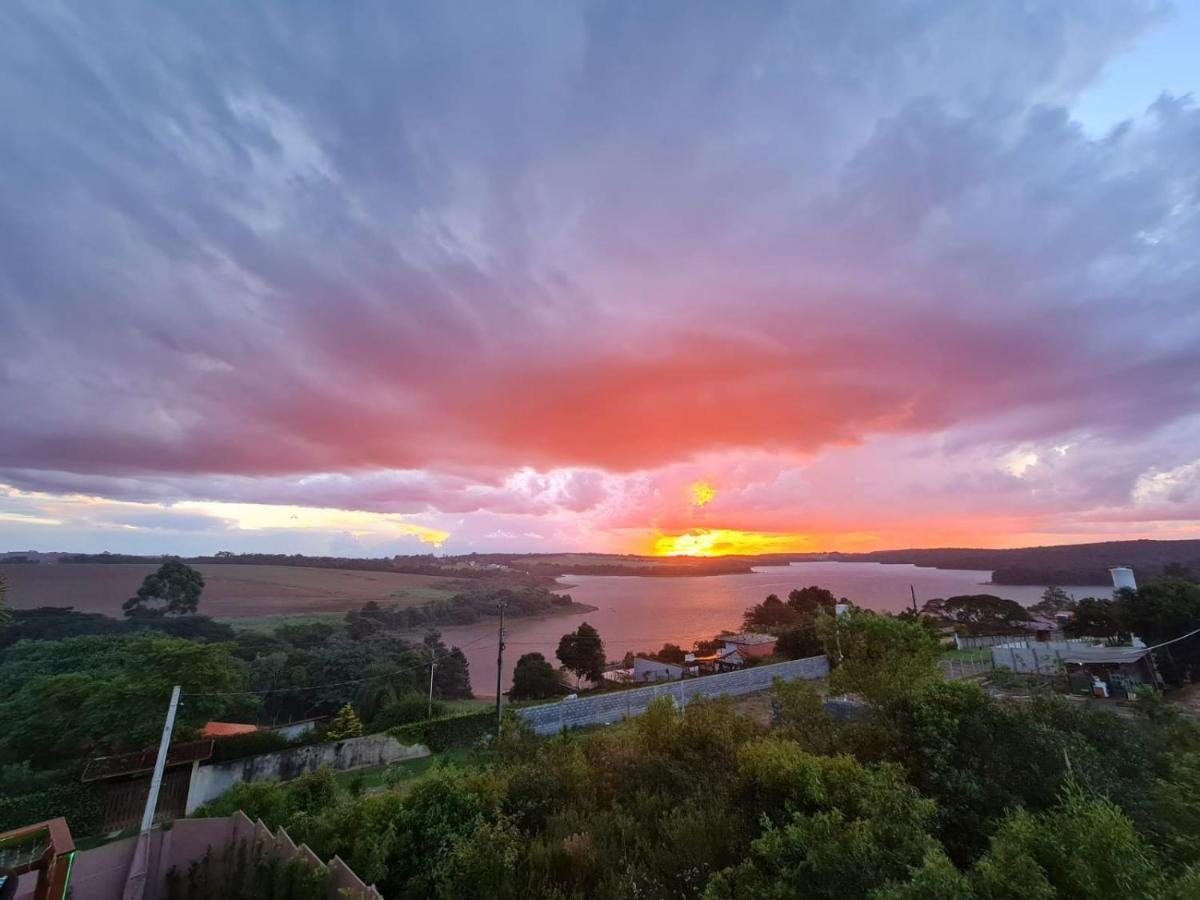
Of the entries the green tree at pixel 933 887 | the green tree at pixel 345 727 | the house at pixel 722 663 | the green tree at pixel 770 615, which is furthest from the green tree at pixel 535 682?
the green tree at pixel 933 887

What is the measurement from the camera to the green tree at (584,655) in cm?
3525

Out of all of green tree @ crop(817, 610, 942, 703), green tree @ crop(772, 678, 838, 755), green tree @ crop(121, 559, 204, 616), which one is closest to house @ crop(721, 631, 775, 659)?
green tree @ crop(817, 610, 942, 703)

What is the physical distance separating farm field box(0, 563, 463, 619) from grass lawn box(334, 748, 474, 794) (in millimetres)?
43381

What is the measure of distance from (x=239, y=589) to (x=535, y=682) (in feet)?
184

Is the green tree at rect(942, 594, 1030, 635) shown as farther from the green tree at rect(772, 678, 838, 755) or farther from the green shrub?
the green shrub

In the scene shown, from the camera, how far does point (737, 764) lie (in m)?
8.60

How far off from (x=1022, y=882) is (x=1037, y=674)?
21.6 metres

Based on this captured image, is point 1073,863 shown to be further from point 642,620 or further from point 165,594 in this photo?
point 642,620

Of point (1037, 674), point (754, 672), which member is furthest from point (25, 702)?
point (1037, 674)

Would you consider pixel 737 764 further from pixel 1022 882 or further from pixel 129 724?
pixel 129 724

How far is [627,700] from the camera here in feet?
68.7

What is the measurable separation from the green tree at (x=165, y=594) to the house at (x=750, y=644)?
48.1 metres

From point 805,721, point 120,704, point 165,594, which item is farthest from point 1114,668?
point 165,594

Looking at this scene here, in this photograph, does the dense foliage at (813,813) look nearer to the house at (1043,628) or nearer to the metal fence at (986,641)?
the metal fence at (986,641)
